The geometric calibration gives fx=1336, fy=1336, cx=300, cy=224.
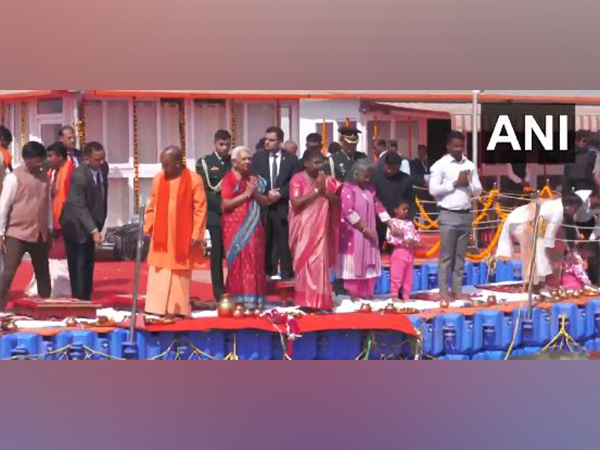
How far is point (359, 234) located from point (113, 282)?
5.82 feet

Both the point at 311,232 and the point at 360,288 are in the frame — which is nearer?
the point at 311,232

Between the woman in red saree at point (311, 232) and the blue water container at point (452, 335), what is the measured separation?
0.78 m

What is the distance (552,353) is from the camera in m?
9.15

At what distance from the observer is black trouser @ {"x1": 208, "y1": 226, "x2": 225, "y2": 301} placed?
9.33 meters

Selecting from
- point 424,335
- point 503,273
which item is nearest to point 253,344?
point 424,335

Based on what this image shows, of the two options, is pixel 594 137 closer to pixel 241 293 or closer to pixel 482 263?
pixel 482 263

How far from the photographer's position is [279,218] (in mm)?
9500

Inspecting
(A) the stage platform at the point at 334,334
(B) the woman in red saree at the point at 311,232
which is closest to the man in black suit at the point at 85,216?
(A) the stage platform at the point at 334,334

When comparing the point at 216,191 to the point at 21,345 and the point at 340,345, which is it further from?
the point at 21,345

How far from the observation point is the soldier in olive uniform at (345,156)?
30.8 feet

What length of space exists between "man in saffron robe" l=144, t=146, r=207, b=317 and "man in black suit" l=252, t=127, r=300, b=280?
2.07ft

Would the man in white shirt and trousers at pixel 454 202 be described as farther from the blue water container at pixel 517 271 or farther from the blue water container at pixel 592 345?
the blue water container at pixel 517 271

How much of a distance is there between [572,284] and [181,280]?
280cm
